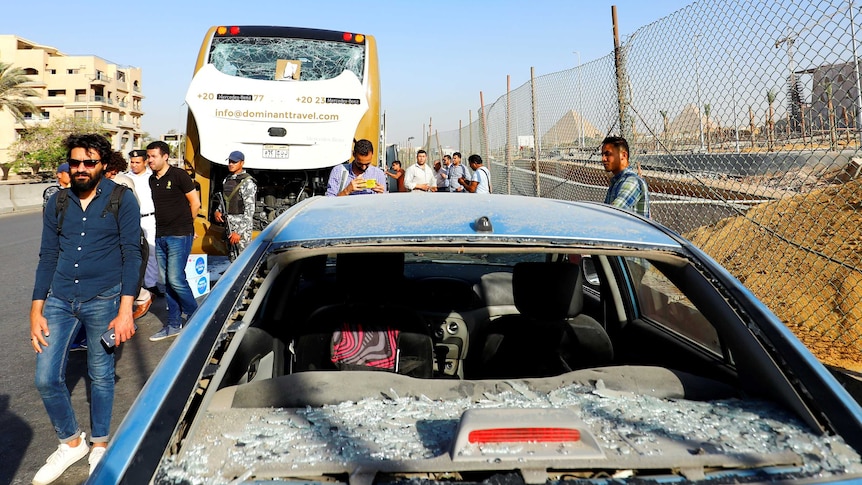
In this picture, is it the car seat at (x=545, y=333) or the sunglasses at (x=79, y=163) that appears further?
the sunglasses at (x=79, y=163)

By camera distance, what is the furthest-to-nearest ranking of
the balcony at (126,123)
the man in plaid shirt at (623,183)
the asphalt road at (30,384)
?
the balcony at (126,123)
the man in plaid shirt at (623,183)
the asphalt road at (30,384)

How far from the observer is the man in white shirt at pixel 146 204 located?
639 centimetres

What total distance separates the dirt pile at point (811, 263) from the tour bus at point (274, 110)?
16.7 ft

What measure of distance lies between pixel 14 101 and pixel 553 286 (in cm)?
4101

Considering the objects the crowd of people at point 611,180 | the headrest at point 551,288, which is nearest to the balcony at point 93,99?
the crowd of people at point 611,180

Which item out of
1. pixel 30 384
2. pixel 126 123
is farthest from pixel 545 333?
pixel 126 123

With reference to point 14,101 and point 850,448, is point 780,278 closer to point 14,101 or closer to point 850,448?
point 850,448

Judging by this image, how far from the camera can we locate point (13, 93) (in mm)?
36125

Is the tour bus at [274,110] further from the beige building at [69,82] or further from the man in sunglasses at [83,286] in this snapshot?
the beige building at [69,82]

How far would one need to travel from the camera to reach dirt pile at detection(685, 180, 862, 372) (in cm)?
525

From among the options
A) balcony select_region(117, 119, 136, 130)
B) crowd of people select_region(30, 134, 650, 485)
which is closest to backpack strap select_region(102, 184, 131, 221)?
crowd of people select_region(30, 134, 650, 485)

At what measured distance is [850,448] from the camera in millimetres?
1434

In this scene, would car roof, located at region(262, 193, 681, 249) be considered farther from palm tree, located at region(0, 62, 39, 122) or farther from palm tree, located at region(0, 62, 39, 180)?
palm tree, located at region(0, 62, 39, 122)

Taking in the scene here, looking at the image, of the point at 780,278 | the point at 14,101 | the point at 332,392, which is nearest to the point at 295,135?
the point at 780,278
